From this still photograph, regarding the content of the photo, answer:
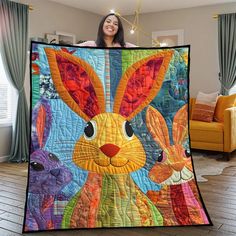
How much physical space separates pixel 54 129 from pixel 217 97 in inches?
135

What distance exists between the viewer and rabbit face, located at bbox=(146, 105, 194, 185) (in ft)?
8.21

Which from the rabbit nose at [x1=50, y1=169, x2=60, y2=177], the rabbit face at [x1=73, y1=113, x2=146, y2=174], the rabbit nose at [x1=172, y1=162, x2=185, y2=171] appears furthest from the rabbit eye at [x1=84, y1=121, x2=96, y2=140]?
the rabbit nose at [x1=172, y1=162, x2=185, y2=171]

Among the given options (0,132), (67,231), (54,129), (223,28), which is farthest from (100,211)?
(223,28)

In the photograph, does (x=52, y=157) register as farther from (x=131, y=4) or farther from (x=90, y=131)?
(x=131, y=4)

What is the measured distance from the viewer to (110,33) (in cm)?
271

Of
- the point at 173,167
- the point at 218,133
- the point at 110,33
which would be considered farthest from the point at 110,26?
the point at 218,133

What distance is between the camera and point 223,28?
5367 mm

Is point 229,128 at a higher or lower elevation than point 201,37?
lower

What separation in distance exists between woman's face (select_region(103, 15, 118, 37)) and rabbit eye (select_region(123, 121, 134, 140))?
792mm

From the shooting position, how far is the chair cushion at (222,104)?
5050 mm

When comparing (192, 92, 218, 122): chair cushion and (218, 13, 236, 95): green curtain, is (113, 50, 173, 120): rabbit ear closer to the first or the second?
(192, 92, 218, 122): chair cushion

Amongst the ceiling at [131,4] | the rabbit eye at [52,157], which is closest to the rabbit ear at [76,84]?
the rabbit eye at [52,157]

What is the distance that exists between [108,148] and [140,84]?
0.58 m

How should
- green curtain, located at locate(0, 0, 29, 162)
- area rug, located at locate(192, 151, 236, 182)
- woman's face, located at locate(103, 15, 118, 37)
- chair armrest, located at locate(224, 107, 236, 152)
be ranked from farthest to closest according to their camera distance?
chair armrest, located at locate(224, 107, 236, 152), green curtain, located at locate(0, 0, 29, 162), area rug, located at locate(192, 151, 236, 182), woman's face, located at locate(103, 15, 118, 37)
